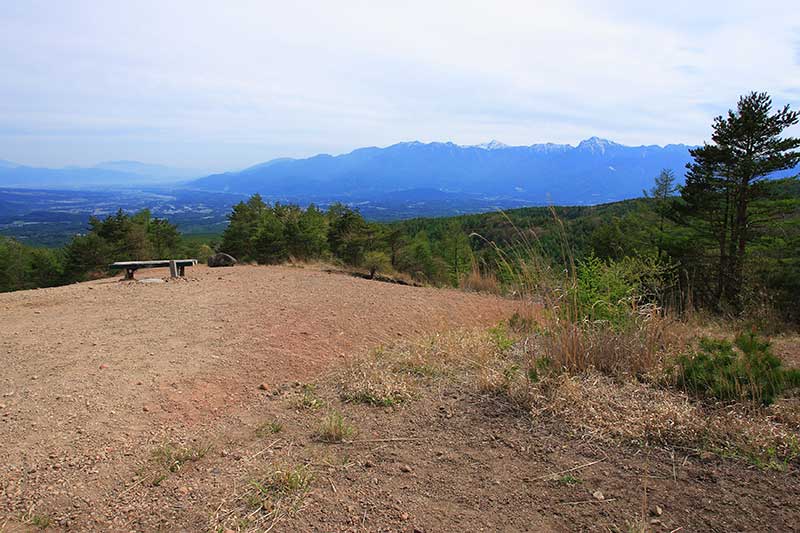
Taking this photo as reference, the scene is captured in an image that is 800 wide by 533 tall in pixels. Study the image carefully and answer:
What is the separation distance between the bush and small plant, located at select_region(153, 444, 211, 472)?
3.11 meters

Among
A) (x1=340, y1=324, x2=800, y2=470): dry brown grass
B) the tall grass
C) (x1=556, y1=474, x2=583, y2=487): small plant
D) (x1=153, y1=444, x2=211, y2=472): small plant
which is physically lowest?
(x1=556, y1=474, x2=583, y2=487): small plant

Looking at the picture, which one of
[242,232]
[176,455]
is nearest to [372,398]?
[176,455]

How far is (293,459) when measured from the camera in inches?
96.3

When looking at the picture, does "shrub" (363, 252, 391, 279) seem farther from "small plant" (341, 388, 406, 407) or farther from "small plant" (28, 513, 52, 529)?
"small plant" (28, 513, 52, 529)

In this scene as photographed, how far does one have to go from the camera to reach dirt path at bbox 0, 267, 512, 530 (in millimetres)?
2377

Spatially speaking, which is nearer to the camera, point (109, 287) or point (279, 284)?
point (109, 287)

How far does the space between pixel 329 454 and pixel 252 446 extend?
1.63 ft

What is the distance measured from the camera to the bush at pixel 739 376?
284 cm

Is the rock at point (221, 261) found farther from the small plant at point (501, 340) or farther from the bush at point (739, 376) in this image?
the bush at point (739, 376)

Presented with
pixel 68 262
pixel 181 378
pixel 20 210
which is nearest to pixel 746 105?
pixel 181 378

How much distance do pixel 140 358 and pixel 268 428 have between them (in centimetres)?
184

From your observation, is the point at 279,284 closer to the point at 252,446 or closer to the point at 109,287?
the point at 109,287

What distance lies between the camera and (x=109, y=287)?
291 inches

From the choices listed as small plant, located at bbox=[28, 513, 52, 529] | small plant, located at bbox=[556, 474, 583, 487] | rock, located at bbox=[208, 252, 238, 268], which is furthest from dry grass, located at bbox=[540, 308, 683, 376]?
rock, located at bbox=[208, 252, 238, 268]
